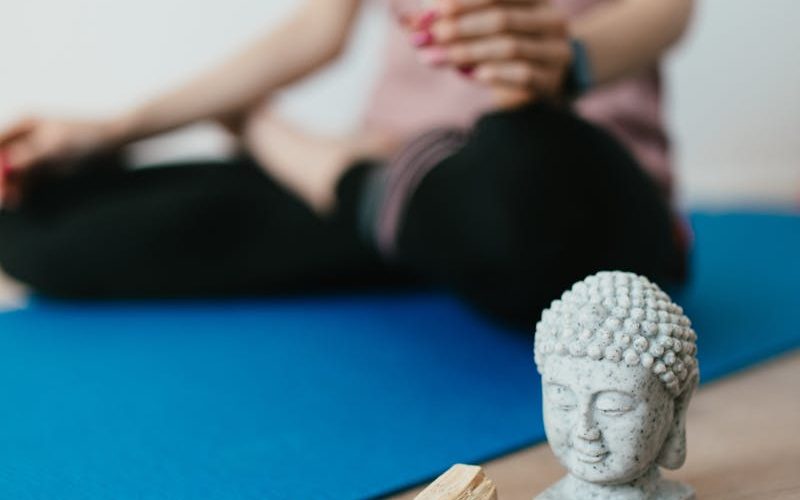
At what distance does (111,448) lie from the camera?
1.00 meters

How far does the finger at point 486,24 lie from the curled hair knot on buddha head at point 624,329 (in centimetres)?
38

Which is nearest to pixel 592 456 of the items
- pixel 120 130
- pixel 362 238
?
pixel 362 238

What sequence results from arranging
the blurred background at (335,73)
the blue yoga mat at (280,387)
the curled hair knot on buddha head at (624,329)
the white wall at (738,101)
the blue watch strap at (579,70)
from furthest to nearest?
the white wall at (738,101), the blurred background at (335,73), the blue watch strap at (579,70), the blue yoga mat at (280,387), the curled hair knot on buddha head at (624,329)

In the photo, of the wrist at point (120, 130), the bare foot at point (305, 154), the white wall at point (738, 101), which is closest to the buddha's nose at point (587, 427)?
the bare foot at point (305, 154)

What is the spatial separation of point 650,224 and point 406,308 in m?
0.48

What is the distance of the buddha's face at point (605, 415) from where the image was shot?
70 cm

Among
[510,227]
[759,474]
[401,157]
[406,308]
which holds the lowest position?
[759,474]

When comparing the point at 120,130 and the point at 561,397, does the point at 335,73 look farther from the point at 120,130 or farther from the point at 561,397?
the point at 561,397

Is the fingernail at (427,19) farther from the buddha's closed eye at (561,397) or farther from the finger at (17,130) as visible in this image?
the finger at (17,130)

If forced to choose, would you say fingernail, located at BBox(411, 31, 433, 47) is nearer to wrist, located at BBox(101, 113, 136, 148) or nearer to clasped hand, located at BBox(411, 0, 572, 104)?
clasped hand, located at BBox(411, 0, 572, 104)

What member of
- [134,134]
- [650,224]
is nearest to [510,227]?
[650,224]

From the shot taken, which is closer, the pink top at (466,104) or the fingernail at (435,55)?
the fingernail at (435,55)

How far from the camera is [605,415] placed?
70 cm

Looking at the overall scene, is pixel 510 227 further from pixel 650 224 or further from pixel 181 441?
pixel 181 441
